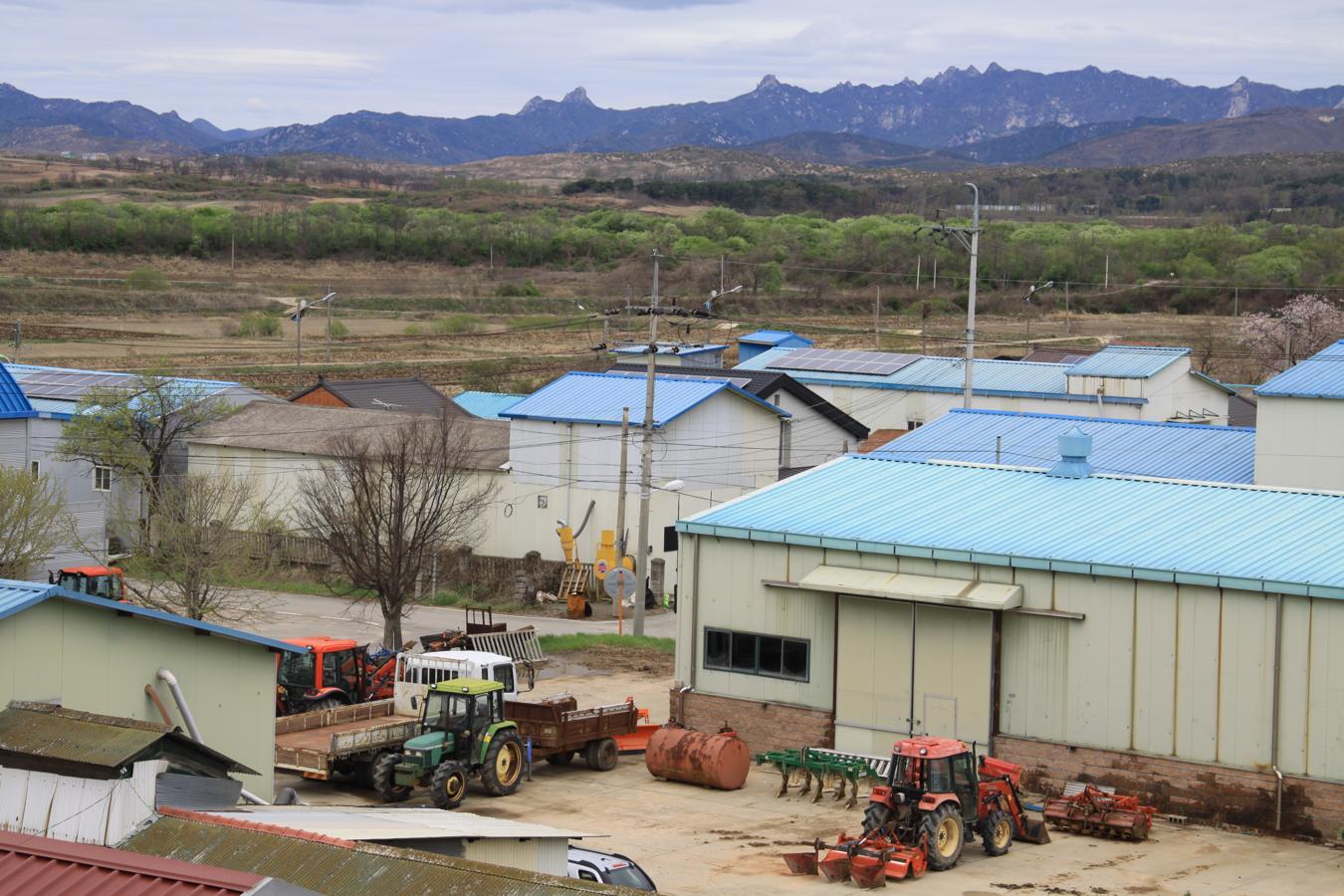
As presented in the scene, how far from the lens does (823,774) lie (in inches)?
952

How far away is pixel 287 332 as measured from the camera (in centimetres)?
9206

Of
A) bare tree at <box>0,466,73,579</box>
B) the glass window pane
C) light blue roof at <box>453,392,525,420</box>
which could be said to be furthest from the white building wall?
light blue roof at <box>453,392,525,420</box>

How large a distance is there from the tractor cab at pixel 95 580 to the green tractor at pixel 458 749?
9.72 m

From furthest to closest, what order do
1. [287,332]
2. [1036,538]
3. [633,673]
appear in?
[287,332] → [633,673] → [1036,538]

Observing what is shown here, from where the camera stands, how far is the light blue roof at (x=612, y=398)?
43.8 metres

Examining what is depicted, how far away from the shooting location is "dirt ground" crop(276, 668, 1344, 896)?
64.3 feet

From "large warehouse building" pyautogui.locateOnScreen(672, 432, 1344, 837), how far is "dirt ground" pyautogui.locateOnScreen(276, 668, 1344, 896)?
44.8 inches

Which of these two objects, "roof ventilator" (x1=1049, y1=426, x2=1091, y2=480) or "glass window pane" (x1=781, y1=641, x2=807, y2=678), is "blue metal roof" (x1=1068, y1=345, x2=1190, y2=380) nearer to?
"roof ventilator" (x1=1049, y1=426, x2=1091, y2=480)

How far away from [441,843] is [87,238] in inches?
4400

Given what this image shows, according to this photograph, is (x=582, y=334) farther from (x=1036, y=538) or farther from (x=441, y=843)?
(x=441, y=843)

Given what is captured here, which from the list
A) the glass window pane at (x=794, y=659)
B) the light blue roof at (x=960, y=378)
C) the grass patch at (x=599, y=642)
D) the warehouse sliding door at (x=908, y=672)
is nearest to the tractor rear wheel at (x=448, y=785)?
the glass window pane at (x=794, y=659)

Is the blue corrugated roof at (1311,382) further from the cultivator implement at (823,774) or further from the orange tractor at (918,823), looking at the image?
the orange tractor at (918,823)

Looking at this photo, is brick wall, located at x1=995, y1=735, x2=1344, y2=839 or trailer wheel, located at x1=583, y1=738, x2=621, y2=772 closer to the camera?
brick wall, located at x1=995, y1=735, x2=1344, y2=839

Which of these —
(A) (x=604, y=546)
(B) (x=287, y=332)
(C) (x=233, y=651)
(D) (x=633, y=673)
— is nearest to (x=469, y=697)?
(C) (x=233, y=651)
